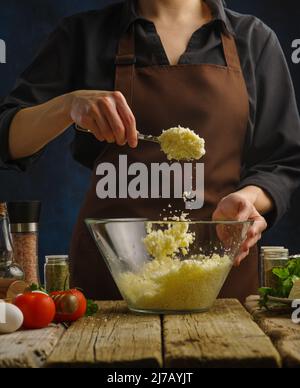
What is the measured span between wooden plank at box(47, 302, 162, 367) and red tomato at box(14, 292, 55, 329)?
0.15ft

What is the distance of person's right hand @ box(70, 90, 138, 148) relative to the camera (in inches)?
59.2

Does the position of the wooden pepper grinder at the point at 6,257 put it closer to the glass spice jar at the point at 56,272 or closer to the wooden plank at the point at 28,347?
the glass spice jar at the point at 56,272

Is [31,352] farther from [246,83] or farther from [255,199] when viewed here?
[246,83]

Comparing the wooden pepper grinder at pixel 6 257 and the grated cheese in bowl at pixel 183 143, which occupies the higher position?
the grated cheese in bowl at pixel 183 143

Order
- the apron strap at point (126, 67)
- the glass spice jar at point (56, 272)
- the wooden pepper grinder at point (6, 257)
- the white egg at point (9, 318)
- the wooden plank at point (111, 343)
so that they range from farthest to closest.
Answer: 1. the apron strap at point (126, 67)
2. the glass spice jar at point (56, 272)
3. the wooden pepper grinder at point (6, 257)
4. the white egg at point (9, 318)
5. the wooden plank at point (111, 343)

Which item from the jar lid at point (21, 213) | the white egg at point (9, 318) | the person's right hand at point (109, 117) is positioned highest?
the person's right hand at point (109, 117)

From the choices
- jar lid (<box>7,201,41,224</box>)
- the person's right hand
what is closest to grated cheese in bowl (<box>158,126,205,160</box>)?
the person's right hand

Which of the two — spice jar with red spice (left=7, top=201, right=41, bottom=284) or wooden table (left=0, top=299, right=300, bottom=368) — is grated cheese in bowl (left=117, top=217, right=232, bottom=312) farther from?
spice jar with red spice (left=7, top=201, right=41, bottom=284)

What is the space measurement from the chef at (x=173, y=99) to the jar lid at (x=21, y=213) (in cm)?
12

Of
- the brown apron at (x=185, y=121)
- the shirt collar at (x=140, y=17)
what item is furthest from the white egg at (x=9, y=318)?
the shirt collar at (x=140, y=17)

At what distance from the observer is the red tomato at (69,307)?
1338 millimetres

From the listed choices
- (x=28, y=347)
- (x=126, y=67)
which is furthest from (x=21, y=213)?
(x=28, y=347)

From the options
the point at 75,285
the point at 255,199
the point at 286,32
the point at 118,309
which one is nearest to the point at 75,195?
the point at 286,32

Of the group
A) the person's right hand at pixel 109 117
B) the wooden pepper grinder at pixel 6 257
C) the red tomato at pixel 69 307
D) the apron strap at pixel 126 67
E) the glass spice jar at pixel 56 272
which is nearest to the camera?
the red tomato at pixel 69 307
